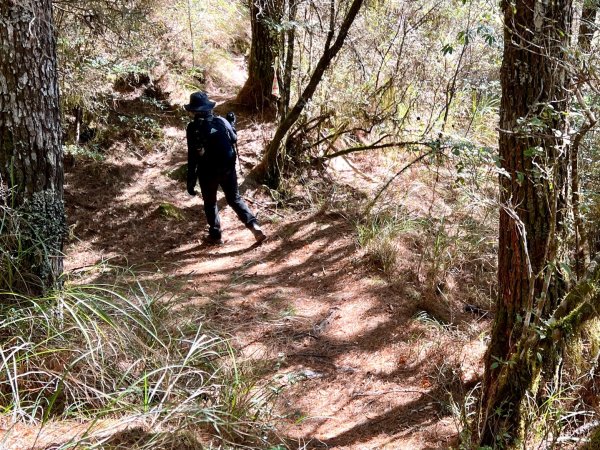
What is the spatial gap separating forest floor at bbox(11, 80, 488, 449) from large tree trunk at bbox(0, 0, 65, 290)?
100 centimetres

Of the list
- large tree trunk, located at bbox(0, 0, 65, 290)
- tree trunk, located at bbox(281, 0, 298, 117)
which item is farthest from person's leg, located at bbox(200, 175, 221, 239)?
large tree trunk, located at bbox(0, 0, 65, 290)

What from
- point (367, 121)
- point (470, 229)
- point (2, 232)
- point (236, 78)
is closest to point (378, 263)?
point (470, 229)

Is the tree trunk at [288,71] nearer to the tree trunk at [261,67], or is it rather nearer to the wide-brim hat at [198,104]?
the tree trunk at [261,67]

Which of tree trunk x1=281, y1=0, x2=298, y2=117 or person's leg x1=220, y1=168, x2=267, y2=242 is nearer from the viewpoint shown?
person's leg x1=220, y1=168, x2=267, y2=242

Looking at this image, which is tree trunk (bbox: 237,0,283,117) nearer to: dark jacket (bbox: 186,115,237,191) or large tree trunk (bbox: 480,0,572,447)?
dark jacket (bbox: 186,115,237,191)

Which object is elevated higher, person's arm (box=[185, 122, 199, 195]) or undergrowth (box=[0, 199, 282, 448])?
person's arm (box=[185, 122, 199, 195])

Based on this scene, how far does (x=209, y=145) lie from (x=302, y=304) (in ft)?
7.83

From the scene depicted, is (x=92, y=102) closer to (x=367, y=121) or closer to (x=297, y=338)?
(x=367, y=121)

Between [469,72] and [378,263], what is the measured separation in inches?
167

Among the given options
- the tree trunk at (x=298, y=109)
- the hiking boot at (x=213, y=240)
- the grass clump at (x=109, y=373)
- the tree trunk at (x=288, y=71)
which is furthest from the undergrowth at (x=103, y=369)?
the tree trunk at (x=288, y=71)

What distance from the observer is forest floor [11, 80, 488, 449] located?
4.91 meters

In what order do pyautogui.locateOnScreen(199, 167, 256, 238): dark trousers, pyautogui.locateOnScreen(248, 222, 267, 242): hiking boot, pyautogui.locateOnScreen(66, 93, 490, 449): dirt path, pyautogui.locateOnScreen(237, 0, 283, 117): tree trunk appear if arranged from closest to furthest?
1. pyautogui.locateOnScreen(66, 93, 490, 449): dirt path
2. pyautogui.locateOnScreen(199, 167, 256, 238): dark trousers
3. pyautogui.locateOnScreen(248, 222, 267, 242): hiking boot
4. pyautogui.locateOnScreen(237, 0, 283, 117): tree trunk

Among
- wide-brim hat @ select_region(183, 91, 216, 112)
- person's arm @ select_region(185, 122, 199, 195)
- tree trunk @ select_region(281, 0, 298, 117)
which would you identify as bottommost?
person's arm @ select_region(185, 122, 199, 195)

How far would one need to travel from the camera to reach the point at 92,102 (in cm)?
874
